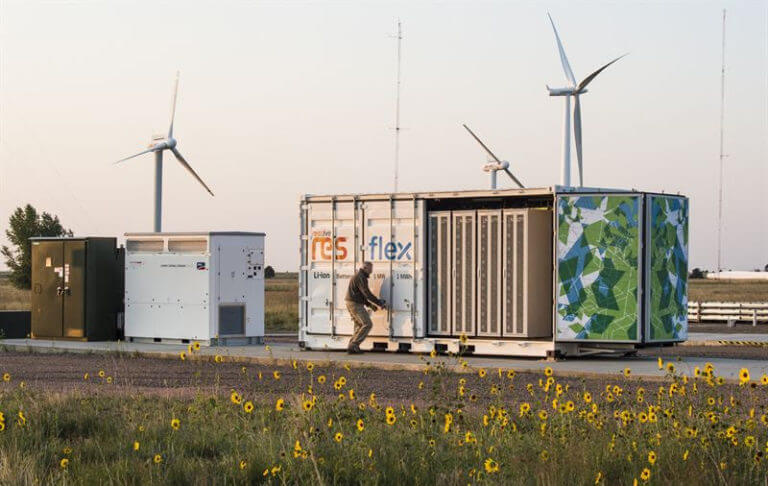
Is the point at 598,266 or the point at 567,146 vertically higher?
the point at 567,146

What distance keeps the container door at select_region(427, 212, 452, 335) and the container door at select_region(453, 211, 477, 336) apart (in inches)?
5.5

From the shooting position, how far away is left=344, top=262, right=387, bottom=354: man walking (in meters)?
24.9

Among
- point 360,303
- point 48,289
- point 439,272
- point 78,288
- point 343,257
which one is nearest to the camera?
point 439,272

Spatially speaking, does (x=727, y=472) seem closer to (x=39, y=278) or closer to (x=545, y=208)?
(x=545, y=208)

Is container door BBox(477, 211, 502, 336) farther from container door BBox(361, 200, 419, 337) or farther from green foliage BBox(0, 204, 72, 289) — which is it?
green foliage BBox(0, 204, 72, 289)

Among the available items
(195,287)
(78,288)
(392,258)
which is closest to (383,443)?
(392,258)

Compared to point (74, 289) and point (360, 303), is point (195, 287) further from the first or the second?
point (360, 303)

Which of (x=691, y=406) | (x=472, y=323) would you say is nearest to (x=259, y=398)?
(x=691, y=406)

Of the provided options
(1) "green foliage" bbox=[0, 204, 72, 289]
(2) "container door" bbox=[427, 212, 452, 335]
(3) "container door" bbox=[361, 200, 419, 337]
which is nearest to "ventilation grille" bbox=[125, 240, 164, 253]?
(3) "container door" bbox=[361, 200, 419, 337]

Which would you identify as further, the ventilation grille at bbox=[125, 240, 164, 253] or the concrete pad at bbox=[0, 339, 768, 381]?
the ventilation grille at bbox=[125, 240, 164, 253]

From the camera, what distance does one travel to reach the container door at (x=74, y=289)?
30203 millimetres

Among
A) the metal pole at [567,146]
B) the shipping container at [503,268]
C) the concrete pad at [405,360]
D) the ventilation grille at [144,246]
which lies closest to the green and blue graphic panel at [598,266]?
the shipping container at [503,268]

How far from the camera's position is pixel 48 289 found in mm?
30875

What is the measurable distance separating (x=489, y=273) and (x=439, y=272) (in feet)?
3.46
